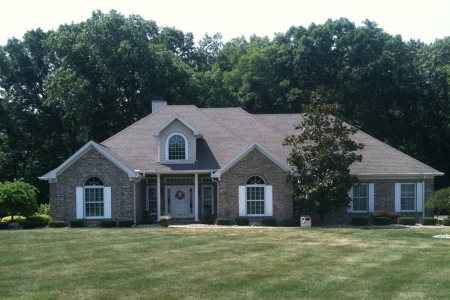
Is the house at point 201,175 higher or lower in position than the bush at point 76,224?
→ higher

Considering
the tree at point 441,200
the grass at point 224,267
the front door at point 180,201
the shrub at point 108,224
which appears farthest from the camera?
the front door at point 180,201

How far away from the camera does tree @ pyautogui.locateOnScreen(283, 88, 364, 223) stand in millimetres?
31984

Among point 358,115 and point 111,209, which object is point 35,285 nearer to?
point 111,209

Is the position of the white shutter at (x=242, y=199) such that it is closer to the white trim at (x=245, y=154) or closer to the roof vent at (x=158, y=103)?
the white trim at (x=245, y=154)

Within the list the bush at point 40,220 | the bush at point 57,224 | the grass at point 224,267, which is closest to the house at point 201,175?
the bush at point 40,220

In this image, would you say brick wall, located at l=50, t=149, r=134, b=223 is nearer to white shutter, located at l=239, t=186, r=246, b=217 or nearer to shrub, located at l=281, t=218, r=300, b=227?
white shutter, located at l=239, t=186, r=246, b=217

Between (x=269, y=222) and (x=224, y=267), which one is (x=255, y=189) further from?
(x=224, y=267)

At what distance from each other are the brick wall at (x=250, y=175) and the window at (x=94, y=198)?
623cm

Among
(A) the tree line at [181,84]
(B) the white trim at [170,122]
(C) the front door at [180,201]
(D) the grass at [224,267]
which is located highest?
(A) the tree line at [181,84]

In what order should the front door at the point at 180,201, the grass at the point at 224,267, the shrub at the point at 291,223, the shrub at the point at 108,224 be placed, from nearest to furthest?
the grass at the point at 224,267 → the shrub at the point at 108,224 → the shrub at the point at 291,223 → the front door at the point at 180,201

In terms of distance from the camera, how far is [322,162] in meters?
32.6

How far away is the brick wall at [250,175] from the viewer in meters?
33.2

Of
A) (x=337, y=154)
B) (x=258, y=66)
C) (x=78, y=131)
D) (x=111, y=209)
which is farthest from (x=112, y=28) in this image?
(x=337, y=154)

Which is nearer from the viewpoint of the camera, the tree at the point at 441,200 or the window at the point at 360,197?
the tree at the point at 441,200
